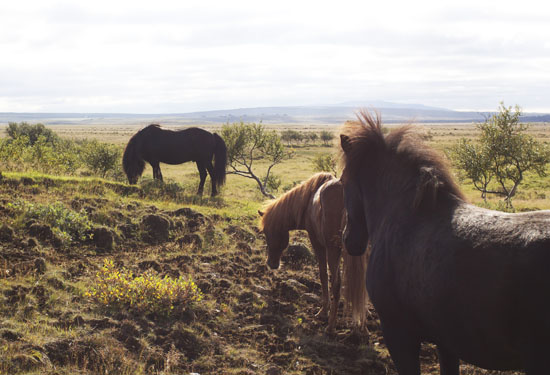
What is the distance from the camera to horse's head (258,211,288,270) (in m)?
7.71

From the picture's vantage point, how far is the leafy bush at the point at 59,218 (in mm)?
8164

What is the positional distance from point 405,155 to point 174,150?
14.5 metres

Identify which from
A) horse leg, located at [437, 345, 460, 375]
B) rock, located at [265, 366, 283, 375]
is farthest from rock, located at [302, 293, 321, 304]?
horse leg, located at [437, 345, 460, 375]

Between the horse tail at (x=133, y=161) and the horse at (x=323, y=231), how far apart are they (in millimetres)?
9574

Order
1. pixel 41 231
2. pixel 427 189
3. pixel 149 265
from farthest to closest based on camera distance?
1. pixel 41 231
2. pixel 149 265
3. pixel 427 189

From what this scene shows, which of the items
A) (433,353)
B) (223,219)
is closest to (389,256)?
(433,353)

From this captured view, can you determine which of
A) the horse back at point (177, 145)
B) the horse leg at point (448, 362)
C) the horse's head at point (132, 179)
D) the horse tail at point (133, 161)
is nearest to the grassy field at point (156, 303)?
the horse leg at point (448, 362)

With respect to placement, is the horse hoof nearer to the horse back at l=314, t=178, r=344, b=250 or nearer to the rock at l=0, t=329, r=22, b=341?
the horse back at l=314, t=178, r=344, b=250

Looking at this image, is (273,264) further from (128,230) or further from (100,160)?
(100,160)

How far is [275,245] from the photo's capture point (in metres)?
7.75

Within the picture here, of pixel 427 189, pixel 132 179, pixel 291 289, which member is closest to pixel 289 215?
pixel 291 289

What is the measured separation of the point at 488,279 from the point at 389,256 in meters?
0.90

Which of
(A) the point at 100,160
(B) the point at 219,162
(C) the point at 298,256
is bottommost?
(C) the point at 298,256

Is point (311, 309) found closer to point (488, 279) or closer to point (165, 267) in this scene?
point (165, 267)
